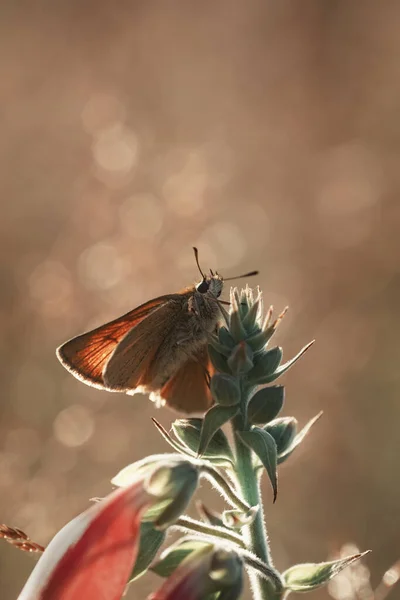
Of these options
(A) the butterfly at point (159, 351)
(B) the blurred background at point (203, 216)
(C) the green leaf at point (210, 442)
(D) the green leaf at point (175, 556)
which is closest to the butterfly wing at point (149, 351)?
(A) the butterfly at point (159, 351)

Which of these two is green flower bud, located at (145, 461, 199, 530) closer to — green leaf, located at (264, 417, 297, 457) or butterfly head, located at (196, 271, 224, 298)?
green leaf, located at (264, 417, 297, 457)

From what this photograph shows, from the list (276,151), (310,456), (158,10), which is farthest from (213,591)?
(158,10)

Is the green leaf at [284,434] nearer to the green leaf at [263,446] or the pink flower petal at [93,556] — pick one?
the green leaf at [263,446]

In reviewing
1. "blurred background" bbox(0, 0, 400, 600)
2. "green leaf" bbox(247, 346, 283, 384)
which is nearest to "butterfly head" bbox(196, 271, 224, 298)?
"green leaf" bbox(247, 346, 283, 384)

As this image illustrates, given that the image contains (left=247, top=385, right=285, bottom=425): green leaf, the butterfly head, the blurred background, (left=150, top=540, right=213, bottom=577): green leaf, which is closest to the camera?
(left=150, top=540, right=213, bottom=577): green leaf

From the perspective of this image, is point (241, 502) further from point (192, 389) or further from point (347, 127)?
point (347, 127)

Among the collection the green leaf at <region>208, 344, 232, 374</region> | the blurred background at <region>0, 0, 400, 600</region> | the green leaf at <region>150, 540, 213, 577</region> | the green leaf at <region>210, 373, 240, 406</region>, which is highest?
the blurred background at <region>0, 0, 400, 600</region>

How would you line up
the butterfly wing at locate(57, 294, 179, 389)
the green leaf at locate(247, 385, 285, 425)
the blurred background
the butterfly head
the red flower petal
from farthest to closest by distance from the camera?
the blurred background < the butterfly head < the butterfly wing at locate(57, 294, 179, 389) < the green leaf at locate(247, 385, 285, 425) < the red flower petal

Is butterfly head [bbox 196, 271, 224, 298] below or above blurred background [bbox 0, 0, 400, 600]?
below
